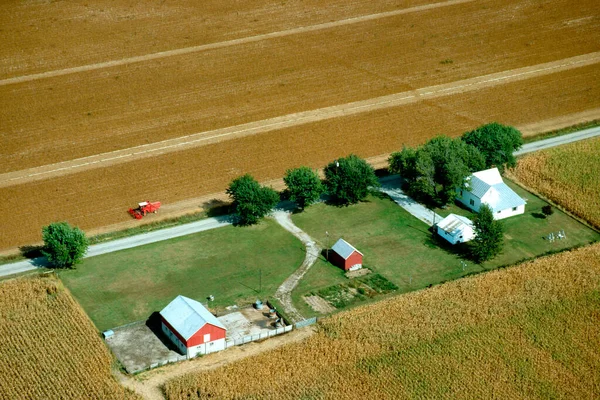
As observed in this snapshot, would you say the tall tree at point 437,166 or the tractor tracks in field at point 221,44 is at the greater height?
the tractor tracks in field at point 221,44

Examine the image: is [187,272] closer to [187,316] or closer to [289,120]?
[187,316]

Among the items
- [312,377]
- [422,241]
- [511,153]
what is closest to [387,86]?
[511,153]

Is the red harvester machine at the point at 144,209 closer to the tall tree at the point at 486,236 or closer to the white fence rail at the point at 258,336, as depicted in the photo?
the white fence rail at the point at 258,336

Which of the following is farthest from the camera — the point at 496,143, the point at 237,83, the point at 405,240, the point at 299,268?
the point at 237,83

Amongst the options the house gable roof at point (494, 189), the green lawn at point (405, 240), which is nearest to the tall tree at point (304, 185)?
the green lawn at point (405, 240)

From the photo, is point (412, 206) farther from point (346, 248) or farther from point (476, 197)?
point (346, 248)

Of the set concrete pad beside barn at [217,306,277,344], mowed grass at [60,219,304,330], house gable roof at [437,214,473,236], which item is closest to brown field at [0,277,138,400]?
mowed grass at [60,219,304,330]

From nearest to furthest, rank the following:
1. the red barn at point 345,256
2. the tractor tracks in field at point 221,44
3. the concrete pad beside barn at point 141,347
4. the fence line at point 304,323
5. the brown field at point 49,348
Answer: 1. the brown field at point 49,348
2. the concrete pad beside barn at point 141,347
3. the fence line at point 304,323
4. the red barn at point 345,256
5. the tractor tracks in field at point 221,44

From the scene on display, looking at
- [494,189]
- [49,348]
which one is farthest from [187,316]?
[494,189]
